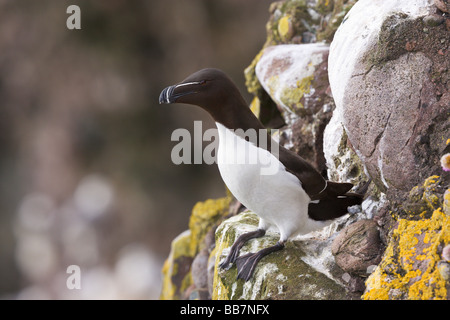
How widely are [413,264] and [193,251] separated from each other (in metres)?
3.54

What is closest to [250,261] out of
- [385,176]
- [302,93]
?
[385,176]

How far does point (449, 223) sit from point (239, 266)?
1.38 m

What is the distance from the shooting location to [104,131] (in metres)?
15.7

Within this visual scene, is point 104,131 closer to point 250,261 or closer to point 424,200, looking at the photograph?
point 250,261

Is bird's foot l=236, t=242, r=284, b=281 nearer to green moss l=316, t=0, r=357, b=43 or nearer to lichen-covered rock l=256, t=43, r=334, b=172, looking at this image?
lichen-covered rock l=256, t=43, r=334, b=172

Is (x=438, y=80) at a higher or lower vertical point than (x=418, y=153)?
higher

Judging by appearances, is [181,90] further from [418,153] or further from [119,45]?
[119,45]

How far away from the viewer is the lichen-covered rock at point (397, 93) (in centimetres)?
316

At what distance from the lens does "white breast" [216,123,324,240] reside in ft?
11.3

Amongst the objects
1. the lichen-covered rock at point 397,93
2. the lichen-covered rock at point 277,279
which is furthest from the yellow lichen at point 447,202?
the lichen-covered rock at point 277,279

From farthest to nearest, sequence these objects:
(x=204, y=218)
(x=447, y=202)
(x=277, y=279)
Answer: (x=204, y=218)
(x=277, y=279)
(x=447, y=202)

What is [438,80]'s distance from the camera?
3.18 metres
